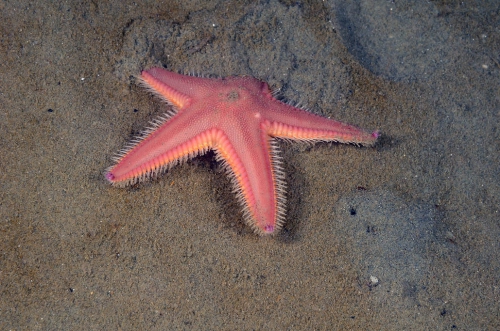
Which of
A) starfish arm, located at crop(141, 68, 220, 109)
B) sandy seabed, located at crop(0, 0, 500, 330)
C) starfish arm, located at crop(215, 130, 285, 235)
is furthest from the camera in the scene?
starfish arm, located at crop(141, 68, 220, 109)

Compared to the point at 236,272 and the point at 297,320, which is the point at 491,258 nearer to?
the point at 297,320

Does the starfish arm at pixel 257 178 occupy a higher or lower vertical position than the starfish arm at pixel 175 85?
lower

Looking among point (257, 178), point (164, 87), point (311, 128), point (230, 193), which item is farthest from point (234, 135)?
point (164, 87)

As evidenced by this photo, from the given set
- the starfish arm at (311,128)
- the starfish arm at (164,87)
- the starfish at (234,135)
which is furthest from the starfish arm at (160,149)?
the starfish arm at (311,128)

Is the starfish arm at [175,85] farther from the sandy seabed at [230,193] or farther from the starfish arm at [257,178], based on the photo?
the starfish arm at [257,178]

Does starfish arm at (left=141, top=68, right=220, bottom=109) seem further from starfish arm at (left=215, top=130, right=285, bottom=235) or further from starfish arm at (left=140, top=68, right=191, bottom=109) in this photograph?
starfish arm at (left=215, top=130, right=285, bottom=235)

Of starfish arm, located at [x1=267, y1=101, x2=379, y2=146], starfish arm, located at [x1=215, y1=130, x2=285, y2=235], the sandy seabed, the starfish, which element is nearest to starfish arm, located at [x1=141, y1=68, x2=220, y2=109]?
the starfish

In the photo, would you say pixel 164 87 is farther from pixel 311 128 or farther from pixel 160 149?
pixel 311 128

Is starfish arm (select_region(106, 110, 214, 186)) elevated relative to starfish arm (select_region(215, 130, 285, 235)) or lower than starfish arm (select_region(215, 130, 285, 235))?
elevated

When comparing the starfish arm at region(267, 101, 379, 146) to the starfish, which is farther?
the starfish arm at region(267, 101, 379, 146)
